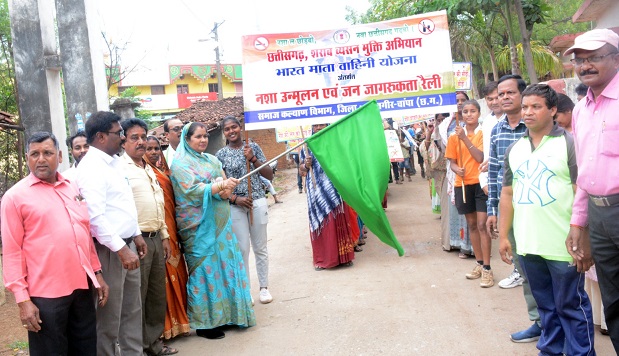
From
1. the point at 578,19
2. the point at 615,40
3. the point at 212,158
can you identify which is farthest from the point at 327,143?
the point at 578,19

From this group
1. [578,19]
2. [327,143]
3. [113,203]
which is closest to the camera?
[113,203]

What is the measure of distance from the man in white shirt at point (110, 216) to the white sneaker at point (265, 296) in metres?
2.09

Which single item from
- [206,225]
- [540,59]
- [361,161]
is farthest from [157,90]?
[361,161]

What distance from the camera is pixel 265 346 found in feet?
15.5

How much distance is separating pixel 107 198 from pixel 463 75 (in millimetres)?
9547

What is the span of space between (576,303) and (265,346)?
2.48 meters

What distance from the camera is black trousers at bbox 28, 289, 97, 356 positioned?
320 cm

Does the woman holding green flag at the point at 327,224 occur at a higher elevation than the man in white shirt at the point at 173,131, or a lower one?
lower

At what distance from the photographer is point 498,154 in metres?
4.60

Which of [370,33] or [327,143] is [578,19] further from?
[327,143]

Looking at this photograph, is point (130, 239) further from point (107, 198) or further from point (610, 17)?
point (610, 17)

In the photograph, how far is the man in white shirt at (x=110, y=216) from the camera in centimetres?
369

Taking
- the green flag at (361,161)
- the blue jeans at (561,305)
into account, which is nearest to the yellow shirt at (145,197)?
the green flag at (361,161)

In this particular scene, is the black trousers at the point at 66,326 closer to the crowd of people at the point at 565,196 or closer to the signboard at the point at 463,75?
the crowd of people at the point at 565,196
